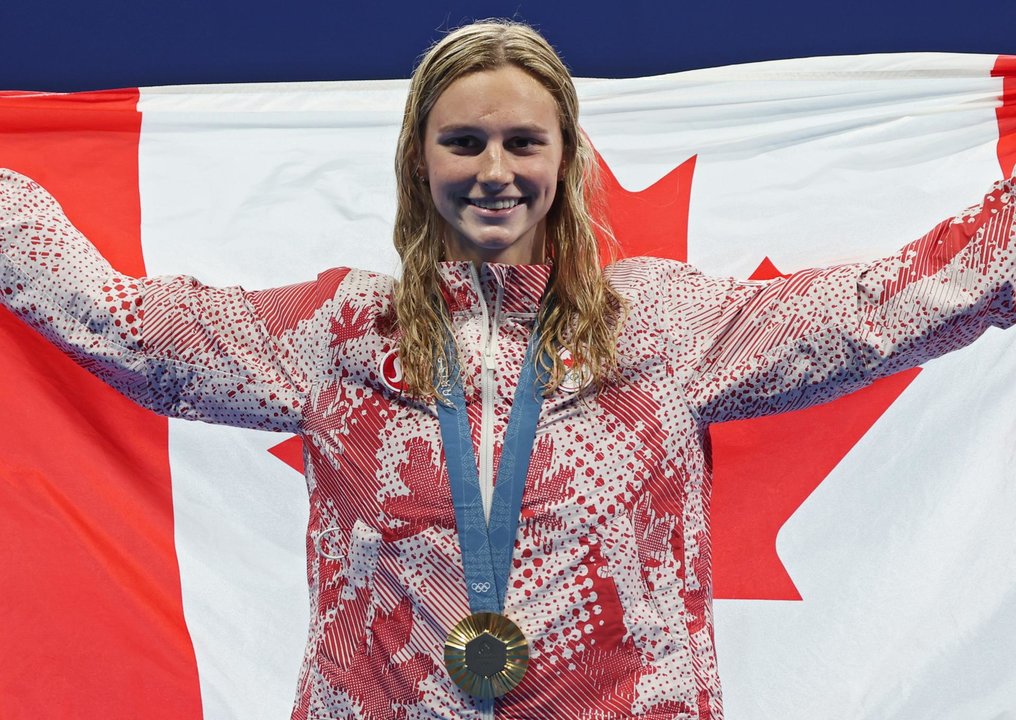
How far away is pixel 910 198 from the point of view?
249cm

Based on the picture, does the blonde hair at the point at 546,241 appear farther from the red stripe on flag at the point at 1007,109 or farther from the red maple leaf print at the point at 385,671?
the red stripe on flag at the point at 1007,109

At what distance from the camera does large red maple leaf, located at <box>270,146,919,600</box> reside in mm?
2467

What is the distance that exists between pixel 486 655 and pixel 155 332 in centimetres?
64

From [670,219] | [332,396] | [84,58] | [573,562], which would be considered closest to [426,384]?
[332,396]

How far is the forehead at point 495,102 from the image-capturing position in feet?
6.10

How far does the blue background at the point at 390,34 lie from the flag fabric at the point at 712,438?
→ 0.25 m

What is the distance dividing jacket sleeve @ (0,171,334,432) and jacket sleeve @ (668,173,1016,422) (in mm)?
568

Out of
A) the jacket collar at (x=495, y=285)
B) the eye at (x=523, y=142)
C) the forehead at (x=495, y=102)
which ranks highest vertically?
the forehead at (x=495, y=102)

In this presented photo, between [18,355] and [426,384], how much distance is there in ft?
3.28

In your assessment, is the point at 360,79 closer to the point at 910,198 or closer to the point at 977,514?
the point at 910,198

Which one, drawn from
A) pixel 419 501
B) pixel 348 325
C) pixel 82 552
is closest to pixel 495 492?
pixel 419 501

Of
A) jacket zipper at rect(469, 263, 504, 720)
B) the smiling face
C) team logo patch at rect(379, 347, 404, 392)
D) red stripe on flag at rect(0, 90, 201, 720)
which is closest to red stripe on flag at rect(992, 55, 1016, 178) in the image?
the smiling face

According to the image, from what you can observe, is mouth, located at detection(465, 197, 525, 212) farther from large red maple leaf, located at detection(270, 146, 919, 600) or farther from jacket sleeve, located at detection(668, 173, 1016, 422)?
large red maple leaf, located at detection(270, 146, 919, 600)

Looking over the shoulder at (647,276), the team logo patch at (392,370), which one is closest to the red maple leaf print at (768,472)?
the shoulder at (647,276)
